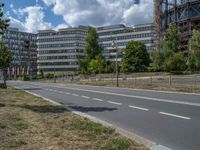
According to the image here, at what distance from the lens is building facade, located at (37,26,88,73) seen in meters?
152

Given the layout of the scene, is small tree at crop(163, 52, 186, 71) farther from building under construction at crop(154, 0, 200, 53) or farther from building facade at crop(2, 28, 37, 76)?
building facade at crop(2, 28, 37, 76)

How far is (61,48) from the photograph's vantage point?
15588 cm

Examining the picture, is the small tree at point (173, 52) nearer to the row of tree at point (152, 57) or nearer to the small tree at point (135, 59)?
the row of tree at point (152, 57)

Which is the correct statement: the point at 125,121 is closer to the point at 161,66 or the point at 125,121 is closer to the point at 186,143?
the point at 186,143

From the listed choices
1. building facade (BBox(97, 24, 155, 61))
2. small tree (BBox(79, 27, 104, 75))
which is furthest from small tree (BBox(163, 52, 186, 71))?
building facade (BBox(97, 24, 155, 61))

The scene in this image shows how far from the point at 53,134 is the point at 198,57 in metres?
55.3

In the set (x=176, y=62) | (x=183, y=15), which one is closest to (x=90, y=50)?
(x=183, y=15)

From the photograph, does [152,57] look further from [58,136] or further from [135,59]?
[58,136]

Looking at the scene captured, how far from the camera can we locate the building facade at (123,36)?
431ft

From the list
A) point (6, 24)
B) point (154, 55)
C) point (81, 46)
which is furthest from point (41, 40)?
point (6, 24)

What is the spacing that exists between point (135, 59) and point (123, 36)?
168 ft

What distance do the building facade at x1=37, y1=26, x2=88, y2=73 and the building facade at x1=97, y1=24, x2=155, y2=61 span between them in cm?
1131

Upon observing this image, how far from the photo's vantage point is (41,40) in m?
162

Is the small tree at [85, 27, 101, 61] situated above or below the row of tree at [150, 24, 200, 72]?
above
